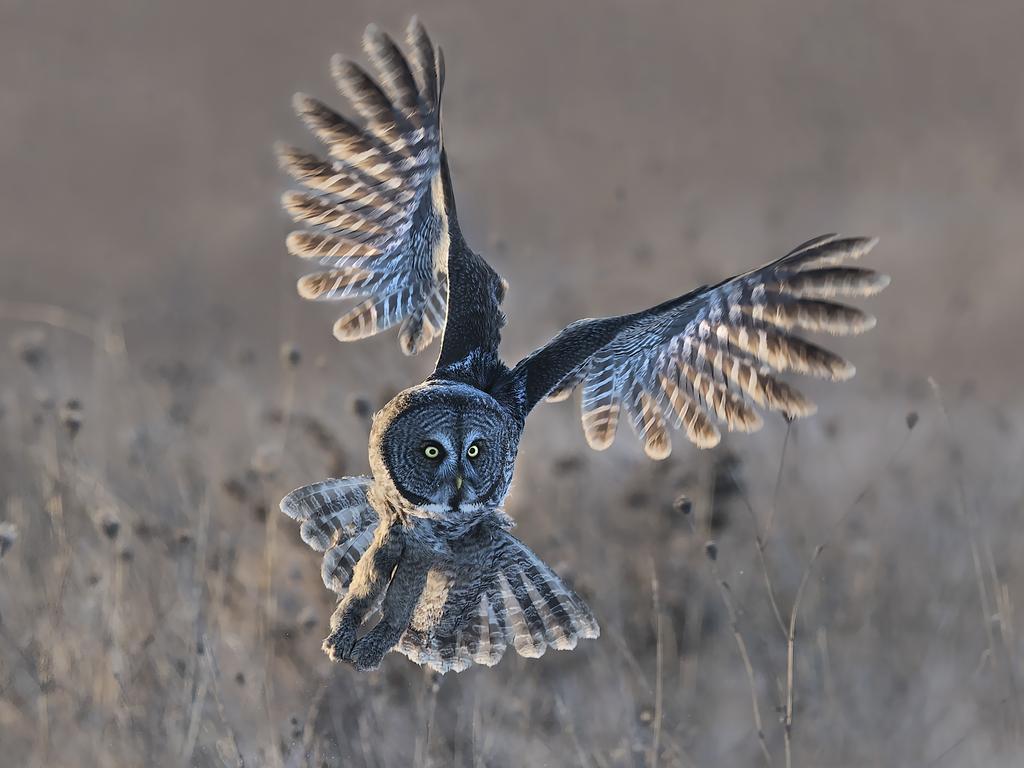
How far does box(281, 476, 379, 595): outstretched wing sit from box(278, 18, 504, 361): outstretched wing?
1.89 ft

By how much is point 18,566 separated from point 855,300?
665 centimetres

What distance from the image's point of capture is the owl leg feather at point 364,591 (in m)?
3.46

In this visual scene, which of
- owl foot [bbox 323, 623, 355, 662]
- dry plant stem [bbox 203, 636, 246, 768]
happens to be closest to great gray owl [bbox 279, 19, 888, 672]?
owl foot [bbox 323, 623, 355, 662]

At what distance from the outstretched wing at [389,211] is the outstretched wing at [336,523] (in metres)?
0.58

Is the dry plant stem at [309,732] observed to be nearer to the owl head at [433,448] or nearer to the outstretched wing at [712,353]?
the owl head at [433,448]

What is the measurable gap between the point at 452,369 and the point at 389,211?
2.84ft

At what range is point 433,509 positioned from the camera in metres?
3.70

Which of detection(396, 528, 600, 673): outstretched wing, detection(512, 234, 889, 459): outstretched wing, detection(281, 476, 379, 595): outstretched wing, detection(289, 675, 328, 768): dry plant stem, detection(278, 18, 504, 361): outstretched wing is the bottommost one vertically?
detection(289, 675, 328, 768): dry plant stem

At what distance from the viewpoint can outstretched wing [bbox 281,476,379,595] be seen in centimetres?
448

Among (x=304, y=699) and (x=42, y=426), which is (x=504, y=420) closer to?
(x=304, y=699)

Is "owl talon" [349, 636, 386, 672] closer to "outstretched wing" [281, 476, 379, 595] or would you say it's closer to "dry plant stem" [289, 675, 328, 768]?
"dry plant stem" [289, 675, 328, 768]

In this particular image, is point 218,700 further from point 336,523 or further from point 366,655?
point 336,523

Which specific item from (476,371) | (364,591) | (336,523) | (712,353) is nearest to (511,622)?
(336,523)

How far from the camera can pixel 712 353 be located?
470 centimetres
